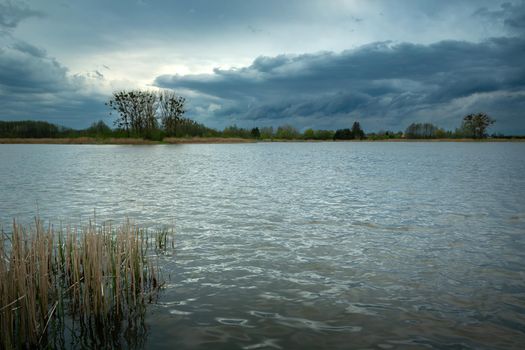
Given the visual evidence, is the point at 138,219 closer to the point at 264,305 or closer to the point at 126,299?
the point at 126,299

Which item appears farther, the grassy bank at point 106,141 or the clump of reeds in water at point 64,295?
the grassy bank at point 106,141

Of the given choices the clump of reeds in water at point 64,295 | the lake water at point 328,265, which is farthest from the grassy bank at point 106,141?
the clump of reeds in water at point 64,295

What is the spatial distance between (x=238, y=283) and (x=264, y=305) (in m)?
1.43

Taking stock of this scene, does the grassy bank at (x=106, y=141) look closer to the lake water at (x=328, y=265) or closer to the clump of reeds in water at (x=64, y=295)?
the lake water at (x=328, y=265)

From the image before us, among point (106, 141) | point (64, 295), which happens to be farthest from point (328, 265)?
point (106, 141)

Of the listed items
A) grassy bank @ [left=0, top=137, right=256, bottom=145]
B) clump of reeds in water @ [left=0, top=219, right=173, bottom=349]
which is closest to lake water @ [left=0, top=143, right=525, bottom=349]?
clump of reeds in water @ [left=0, top=219, right=173, bottom=349]

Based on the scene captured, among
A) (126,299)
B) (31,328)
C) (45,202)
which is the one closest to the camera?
(31,328)

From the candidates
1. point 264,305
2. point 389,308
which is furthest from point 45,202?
point 389,308

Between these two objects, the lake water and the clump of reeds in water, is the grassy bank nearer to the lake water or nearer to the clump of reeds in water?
the lake water

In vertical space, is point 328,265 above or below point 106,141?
below

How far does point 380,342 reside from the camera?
22.5 feet

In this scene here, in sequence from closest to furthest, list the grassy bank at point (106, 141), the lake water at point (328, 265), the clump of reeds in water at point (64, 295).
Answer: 1. the clump of reeds in water at point (64, 295)
2. the lake water at point (328, 265)
3. the grassy bank at point (106, 141)

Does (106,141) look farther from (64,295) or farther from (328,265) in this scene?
(328,265)

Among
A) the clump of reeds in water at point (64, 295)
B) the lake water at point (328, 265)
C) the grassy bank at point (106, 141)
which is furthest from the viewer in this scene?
the grassy bank at point (106, 141)
